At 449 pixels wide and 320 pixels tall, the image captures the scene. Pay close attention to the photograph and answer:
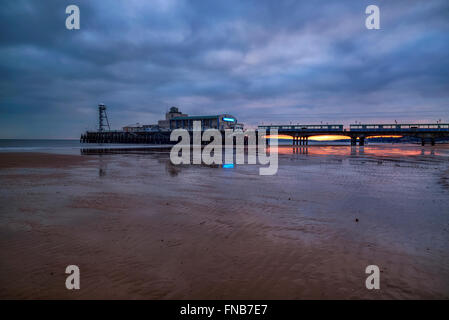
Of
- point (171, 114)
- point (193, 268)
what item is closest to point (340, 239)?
point (193, 268)

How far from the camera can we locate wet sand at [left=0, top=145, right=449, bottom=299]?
3699 millimetres

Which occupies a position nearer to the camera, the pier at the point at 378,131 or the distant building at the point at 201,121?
the pier at the point at 378,131

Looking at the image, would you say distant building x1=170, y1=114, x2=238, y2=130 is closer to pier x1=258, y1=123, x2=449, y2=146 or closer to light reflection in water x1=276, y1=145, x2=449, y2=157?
pier x1=258, y1=123, x2=449, y2=146

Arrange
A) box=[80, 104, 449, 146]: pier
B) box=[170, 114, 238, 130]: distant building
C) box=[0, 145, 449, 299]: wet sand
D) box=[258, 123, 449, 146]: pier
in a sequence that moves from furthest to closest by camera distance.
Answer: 1. box=[170, 114, 238, 130]: distant building
2. box=[80, 104, 449, 146]: pier
3. box=[258, 123, 449, 146]: pier
4. box=[0, 145, 449, 299]: wet sand

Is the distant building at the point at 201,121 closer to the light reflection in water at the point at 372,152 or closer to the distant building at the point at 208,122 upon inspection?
the distant building at the point at 208,122

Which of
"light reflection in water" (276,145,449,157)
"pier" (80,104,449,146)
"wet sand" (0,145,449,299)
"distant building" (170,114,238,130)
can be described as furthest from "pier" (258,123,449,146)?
"wet sand" (0,145,449,299)

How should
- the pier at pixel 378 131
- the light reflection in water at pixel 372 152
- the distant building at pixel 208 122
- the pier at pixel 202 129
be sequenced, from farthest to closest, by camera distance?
the distant building at pixel 208 122 → the pier at pixel 202 129 → the pier at pixel 378 131 → the light reflection in water at pixel 372 152

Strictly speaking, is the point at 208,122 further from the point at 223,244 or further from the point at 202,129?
the point at 223,244

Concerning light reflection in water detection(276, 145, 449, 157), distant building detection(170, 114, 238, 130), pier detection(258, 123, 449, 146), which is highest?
distant building detection(170, 114, 238, 130)

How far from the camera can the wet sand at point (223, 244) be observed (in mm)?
3699

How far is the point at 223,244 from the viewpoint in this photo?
5.19 meters

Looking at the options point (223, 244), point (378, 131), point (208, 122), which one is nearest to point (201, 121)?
point (208, 122)

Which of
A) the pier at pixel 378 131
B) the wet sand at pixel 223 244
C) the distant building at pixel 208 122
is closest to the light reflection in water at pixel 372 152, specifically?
the pier at pixel 378 131
